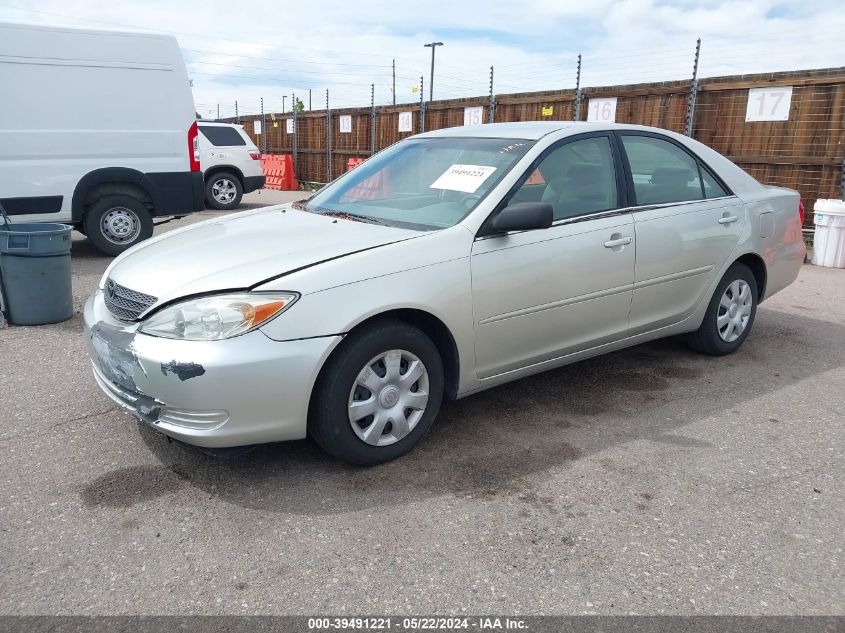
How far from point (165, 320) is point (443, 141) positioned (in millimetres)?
2122

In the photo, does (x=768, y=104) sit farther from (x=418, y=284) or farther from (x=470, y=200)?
(x=418, y=284)

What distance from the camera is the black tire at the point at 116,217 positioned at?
855 cm

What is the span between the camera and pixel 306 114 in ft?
69.9

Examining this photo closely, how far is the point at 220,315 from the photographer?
2.87 m

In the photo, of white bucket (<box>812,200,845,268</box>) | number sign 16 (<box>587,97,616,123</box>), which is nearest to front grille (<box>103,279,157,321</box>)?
white bucket (<box>812,200,845,268</box>)

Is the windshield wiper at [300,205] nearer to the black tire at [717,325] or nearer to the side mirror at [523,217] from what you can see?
the side mirror at [523,217]

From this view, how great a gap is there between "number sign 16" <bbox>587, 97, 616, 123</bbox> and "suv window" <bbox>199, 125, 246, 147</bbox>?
23.6 ft

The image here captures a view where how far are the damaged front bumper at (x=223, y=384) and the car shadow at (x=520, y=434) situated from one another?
32 cm

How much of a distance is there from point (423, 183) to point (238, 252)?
1237mm

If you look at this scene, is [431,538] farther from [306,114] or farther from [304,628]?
[306,114]

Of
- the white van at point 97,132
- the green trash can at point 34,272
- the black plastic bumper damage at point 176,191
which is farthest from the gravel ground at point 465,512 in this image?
the black plastic bumper damage at point 176,191

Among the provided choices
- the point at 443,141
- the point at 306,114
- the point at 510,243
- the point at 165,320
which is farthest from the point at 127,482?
the point at 306,114

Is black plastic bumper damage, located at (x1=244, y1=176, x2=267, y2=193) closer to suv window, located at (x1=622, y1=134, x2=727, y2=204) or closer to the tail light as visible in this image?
the tail light

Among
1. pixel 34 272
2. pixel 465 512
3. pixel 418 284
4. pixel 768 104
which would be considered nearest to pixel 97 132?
pixel 34 272
